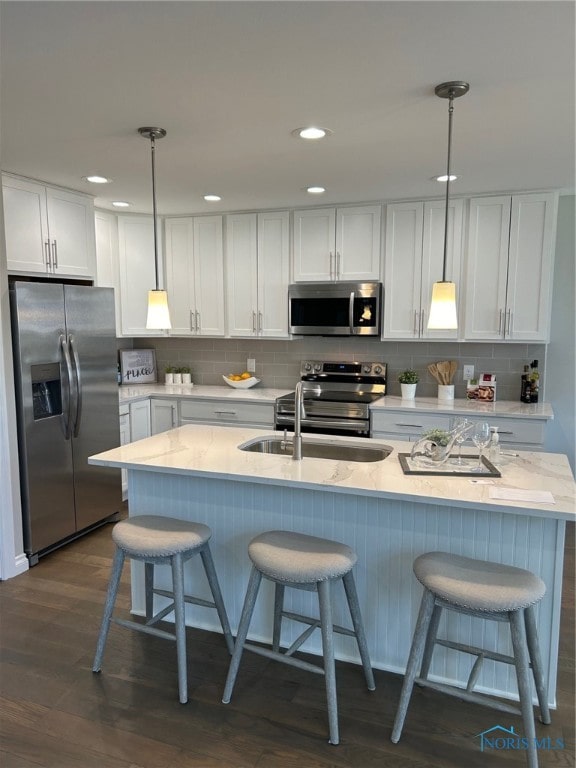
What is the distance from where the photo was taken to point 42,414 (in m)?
3.43

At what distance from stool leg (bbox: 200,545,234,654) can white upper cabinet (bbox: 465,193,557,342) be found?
2.75 meters

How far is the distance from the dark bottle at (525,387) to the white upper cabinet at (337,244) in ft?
4.54

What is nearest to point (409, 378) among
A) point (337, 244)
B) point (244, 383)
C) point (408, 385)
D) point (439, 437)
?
point (408, 385)

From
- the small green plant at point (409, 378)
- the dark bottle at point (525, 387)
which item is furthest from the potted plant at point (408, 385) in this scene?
the dark bottle at point (525, 387)

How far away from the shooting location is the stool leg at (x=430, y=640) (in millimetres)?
2082

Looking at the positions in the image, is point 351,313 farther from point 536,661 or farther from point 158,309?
point 536,661

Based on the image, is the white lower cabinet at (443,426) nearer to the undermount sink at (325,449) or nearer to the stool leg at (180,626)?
the undermount sink at (325,449)

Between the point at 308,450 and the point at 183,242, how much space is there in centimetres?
272

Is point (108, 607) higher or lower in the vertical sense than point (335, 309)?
lower

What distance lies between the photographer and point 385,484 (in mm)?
2123

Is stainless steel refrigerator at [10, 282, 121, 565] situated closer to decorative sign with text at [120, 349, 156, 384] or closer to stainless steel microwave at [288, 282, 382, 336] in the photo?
decorative sign with text at [120, 349, 156, 384]

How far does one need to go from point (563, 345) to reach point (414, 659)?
124 inches

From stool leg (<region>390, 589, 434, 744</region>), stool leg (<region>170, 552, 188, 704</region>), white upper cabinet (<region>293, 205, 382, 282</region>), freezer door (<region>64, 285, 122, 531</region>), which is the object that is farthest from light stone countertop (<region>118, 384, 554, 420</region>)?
stool leg (<region>170, 552, 188, 704</region>)

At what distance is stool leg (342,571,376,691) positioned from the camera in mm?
2152
